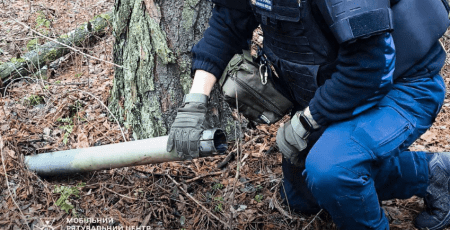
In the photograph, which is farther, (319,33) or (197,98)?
(197,98)

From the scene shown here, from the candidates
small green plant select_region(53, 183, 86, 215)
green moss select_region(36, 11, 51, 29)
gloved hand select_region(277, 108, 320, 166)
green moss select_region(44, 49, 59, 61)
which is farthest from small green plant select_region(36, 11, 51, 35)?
gloved hand select_region(277, 108, 320, 166)

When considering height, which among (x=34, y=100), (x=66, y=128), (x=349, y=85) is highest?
(x=349, y=85)

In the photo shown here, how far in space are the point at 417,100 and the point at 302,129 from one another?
63 cm

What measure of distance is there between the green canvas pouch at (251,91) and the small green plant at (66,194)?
3.90 feet

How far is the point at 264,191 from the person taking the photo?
9.64ft

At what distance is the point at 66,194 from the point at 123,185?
14.6 inches

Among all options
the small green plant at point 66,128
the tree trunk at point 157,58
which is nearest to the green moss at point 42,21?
the small green plant at point 66,128

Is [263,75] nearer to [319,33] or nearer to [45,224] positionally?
[319,33]

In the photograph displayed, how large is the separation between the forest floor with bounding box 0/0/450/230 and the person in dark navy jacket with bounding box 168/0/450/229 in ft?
1.37

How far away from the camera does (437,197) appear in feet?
8.64

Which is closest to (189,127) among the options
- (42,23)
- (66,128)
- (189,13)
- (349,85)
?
(349,85)

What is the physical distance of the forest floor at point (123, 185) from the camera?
2610 mm

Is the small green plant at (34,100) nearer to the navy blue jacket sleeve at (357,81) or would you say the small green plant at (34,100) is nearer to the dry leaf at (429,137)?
the navy blue jacket sleeve at (357,81)

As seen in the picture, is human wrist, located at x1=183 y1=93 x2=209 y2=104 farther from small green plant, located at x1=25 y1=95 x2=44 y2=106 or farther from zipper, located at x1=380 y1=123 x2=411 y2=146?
small green plant, located at x1=25 y1=95 x2=44 y2=106
